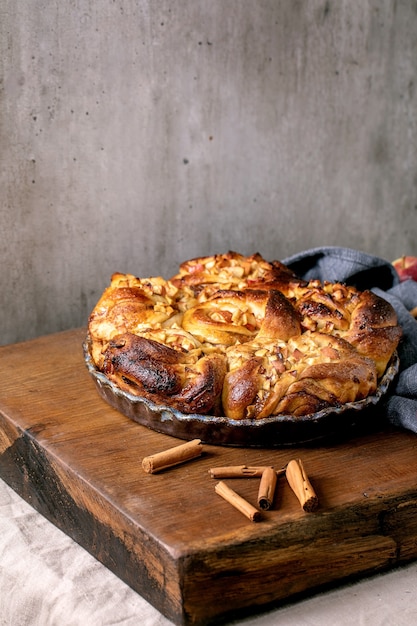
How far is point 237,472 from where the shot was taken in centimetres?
140

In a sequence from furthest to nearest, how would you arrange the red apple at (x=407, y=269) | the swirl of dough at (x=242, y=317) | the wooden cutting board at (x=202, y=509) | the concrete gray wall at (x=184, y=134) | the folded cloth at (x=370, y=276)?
the red apple at (x=407, y=269), the concrete gray wall at (x=184, y=134), the folded cloth at (x=370, y=276), the swirl of dough at (x=242, y=317), the wooden cutting board at (x=202, y=509)

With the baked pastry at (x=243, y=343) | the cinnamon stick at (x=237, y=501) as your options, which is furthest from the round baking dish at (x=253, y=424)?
the cinnamon stick at (x=237, y=501)

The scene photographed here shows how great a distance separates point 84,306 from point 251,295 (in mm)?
759

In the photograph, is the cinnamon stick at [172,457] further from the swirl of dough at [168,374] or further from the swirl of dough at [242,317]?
the swirl of dough at [242,317]

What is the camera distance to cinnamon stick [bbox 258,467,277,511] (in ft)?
4.29

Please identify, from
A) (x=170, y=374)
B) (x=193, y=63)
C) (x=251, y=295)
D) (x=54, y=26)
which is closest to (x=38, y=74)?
(x=54, y=26)

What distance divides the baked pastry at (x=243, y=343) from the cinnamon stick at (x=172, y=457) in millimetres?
64

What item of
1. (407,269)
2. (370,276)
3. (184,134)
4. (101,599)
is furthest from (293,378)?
(184,134)

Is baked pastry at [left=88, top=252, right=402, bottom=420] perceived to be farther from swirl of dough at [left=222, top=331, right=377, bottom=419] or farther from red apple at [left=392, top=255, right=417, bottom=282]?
red apple at [left=392, top=255, right=417, bottom=282]

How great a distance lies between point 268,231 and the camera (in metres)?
A: 2.68

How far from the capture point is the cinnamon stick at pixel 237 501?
4.18 feet

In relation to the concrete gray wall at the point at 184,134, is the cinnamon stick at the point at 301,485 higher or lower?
lower

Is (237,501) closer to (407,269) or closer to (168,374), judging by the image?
(168,374)

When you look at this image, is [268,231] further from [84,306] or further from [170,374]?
[170,374]
